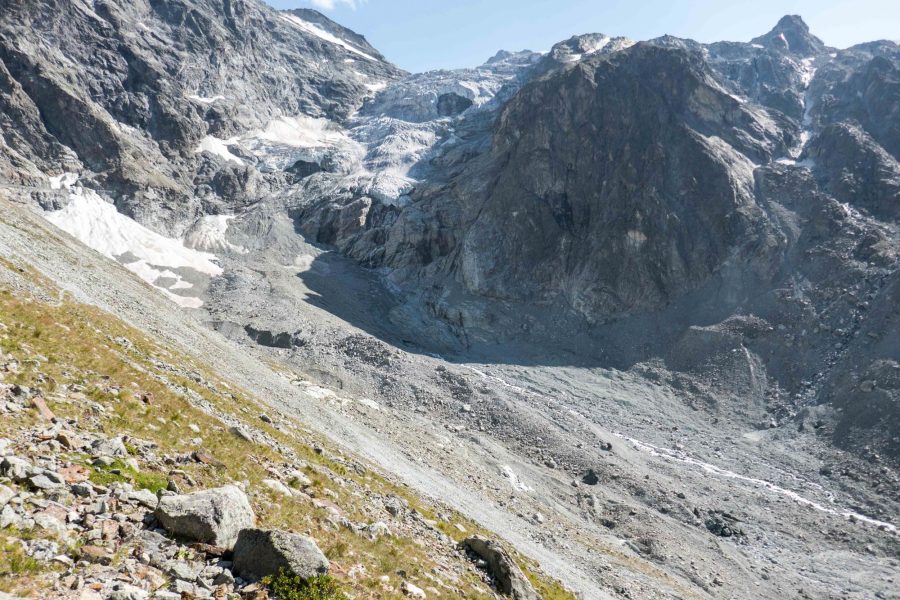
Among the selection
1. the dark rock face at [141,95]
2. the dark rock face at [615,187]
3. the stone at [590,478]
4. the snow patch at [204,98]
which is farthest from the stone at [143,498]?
the snow patch at [204,98]

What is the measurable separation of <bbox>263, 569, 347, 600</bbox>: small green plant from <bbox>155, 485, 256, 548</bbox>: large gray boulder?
127 centimetres

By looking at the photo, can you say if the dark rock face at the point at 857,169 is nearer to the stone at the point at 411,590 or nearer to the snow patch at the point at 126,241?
the stone at the point at 411,590

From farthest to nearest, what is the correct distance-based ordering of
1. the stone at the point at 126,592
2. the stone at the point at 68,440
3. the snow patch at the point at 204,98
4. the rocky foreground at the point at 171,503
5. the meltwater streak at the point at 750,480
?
the snow patch at the point at 204,98
the meltwater streak at the point at 750,480
the stone at the point at 68,440
the rocky foreground at the point at 171,503
the stone at the point at 126,592

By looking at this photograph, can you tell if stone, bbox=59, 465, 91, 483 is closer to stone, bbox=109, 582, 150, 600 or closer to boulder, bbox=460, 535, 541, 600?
stone, bbox=109, 582, 150, 600

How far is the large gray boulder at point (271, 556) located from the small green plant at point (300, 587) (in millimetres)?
95

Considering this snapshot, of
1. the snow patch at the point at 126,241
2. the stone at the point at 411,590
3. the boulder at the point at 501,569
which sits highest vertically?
the stone at the point at 411,590

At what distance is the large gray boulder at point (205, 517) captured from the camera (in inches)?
359

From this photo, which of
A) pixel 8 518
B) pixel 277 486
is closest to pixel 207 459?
pixel 277 486

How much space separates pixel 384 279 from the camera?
109 meters

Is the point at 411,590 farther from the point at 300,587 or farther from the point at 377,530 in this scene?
the point at 300,587

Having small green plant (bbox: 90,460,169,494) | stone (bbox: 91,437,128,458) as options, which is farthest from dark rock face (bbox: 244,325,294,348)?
small green plant (bbox: 90,460,169,494)

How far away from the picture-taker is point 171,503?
9.31 meters

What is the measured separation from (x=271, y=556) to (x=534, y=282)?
97.0 metres

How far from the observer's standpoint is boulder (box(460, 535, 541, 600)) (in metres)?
15.9
